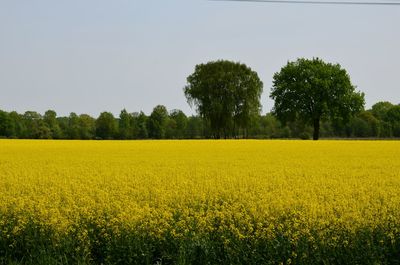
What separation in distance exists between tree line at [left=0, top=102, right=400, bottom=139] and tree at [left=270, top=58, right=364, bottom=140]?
533 cm

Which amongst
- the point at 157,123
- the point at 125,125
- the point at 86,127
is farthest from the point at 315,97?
the point at 86,127

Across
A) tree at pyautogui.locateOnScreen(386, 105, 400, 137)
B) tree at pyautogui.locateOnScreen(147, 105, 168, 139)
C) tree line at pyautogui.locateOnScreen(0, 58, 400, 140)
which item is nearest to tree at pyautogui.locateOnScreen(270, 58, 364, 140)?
tree line at pyautogui.locateOnScreen(0, 58, 400, 140)

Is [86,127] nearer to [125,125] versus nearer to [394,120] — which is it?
[125,125]

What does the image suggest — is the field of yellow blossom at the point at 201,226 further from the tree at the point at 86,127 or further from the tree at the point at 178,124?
the tree at the point at 178,124

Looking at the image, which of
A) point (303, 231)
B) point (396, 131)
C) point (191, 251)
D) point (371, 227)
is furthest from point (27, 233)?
point (396, 131)

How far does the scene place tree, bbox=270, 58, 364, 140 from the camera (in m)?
59.1

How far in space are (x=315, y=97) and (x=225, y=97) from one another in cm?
1301

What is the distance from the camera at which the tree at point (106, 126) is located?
86.7m

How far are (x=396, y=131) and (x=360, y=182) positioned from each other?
102 metres

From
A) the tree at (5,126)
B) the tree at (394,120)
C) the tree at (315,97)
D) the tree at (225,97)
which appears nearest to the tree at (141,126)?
the tree at (5,126)

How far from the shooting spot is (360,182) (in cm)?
1292

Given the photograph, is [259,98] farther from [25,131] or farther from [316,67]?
[25,131]

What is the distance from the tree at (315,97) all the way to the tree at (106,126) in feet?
113

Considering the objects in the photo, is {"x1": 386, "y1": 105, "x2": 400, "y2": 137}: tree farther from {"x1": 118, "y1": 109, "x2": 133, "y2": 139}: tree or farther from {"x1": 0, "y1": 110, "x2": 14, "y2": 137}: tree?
{"x1": 0, "y1": 110, "x2": 14, "y2": 137}: tree
